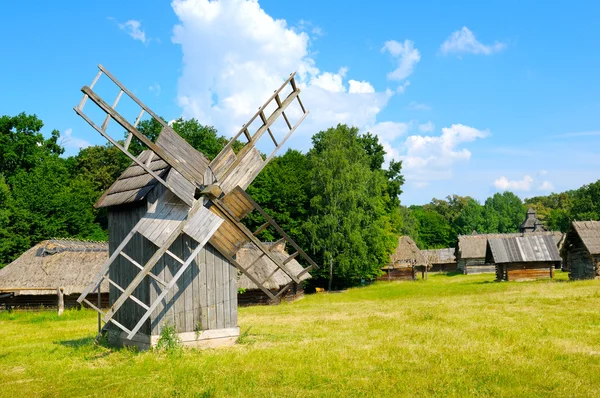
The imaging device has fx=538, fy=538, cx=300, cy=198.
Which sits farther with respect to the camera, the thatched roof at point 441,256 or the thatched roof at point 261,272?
the thatched roof at point 441,256

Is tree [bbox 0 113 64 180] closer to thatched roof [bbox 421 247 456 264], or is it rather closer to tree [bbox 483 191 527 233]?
thatched roof [bbox 421 247 456 264]

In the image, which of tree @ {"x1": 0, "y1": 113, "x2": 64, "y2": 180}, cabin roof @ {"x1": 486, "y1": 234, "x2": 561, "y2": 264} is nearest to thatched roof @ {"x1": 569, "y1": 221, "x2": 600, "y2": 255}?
cabin roof @ {"x1": 486, "y1": 234, "x2": 561, "y2": 264}

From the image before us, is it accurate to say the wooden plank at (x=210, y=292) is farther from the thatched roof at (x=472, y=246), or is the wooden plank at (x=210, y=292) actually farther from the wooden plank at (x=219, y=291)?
the thatched roof at (x=472, y=246)

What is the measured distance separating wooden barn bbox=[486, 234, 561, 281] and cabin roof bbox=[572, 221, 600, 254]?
214 inches

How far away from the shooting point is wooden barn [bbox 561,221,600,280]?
105ft

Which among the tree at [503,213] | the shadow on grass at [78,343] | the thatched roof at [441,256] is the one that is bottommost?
the shadow on grass at [78,343]

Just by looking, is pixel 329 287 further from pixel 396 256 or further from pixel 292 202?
pixel 396 256

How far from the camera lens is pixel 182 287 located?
13.0 metres

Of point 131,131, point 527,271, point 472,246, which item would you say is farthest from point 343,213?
point 131,131

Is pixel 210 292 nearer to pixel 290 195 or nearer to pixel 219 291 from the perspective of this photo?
pixel 219 291

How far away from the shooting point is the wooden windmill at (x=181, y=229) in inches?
478

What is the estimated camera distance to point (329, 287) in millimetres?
40344

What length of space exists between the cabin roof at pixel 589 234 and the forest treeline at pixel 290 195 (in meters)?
13.3

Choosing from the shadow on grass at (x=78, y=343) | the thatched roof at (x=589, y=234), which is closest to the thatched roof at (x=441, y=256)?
the thatched roof at (x=589, y=234)
